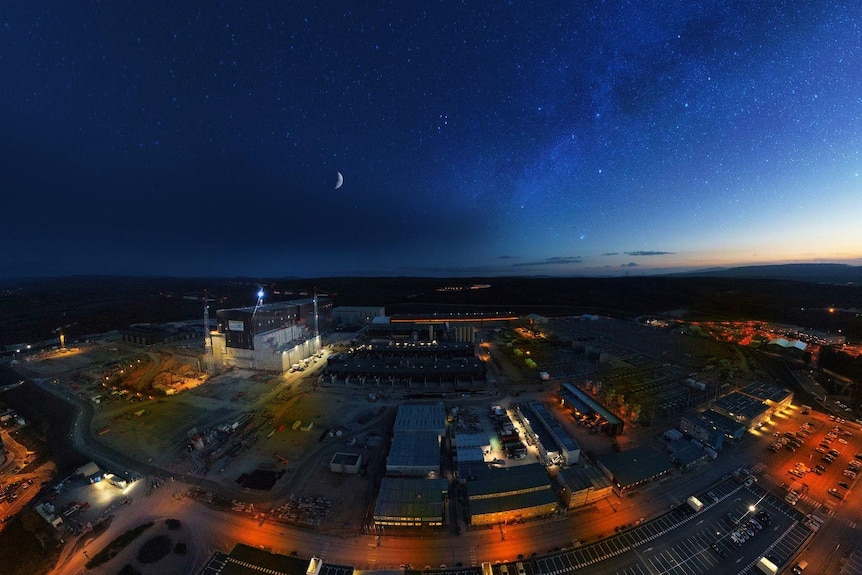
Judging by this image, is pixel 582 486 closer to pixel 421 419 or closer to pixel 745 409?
pixel 421 419

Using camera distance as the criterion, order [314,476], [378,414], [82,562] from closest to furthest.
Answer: [82,562] → [314,476] → [378,414]

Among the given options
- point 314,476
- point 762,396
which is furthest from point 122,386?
point 762,396

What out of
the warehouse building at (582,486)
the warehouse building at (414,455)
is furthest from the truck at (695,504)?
the warehouse building at (414,455)

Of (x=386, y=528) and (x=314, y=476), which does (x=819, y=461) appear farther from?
(x=314, y=476)

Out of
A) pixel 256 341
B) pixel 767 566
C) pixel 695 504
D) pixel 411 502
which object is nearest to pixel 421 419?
pixel 411 502

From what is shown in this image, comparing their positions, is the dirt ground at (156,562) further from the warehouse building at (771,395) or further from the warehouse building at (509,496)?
the warehouse building at (771,395)

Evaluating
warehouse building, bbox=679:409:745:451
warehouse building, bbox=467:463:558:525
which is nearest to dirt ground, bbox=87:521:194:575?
warehouse building, bbox=467:463:558:525
